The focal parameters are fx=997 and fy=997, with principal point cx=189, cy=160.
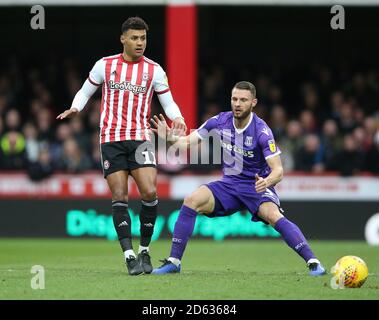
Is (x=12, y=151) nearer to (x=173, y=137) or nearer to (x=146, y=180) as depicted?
(x=173, y=137)

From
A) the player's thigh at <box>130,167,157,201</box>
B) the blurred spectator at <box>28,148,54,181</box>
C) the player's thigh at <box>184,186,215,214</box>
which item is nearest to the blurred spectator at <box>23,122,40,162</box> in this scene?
the blurred spectator at <box>28,148,54,181</box>

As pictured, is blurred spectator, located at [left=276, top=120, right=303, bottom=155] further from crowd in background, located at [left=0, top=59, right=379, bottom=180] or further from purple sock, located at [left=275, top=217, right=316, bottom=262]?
purple sock, located at [left=275, top=217, right=316, bottom=262]

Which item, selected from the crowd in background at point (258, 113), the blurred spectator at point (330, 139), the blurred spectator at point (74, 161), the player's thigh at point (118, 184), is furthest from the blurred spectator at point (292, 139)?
the player's thigh at point (118, 184)

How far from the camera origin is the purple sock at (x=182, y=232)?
8438 mm

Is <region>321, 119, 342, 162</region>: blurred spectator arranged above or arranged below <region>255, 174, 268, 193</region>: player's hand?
above

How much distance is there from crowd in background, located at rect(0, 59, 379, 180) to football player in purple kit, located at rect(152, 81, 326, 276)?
6.45 metres

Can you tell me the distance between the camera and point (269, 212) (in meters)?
8.49

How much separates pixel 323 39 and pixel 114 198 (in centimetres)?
1135

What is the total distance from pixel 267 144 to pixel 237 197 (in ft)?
1.74

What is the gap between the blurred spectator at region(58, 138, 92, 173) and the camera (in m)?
15.2

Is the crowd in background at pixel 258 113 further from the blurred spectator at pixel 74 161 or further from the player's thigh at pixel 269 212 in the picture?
the player's thigh at pixel 269 212

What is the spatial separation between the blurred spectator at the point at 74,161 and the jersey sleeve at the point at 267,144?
22.8ft
